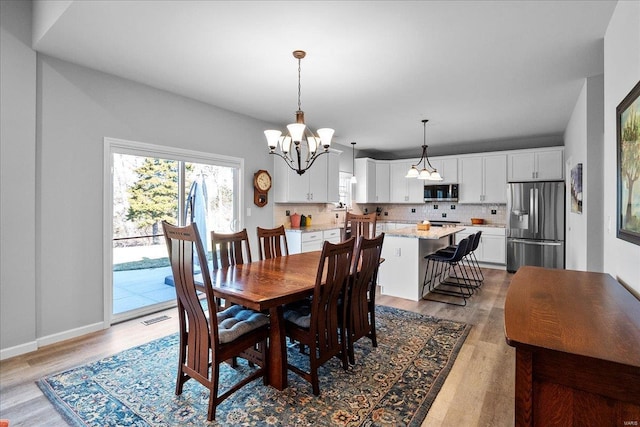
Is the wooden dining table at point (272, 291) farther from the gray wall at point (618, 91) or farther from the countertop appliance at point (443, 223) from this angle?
the countertop appliance at point (443, 223)

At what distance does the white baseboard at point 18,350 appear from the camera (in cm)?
263

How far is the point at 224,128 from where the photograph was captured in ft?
14.5

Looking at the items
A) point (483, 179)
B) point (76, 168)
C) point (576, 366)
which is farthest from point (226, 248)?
point (483, 179)

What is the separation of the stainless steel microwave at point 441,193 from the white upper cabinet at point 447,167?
15 cm

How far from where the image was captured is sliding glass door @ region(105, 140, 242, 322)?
3.48m

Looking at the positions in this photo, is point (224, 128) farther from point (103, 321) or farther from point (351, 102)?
point (103, 321)

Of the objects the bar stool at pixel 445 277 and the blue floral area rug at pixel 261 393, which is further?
the bar stool at pixel 445 277

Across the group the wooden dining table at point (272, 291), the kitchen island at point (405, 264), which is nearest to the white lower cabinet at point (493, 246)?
the kitchen island at point (405, 264)

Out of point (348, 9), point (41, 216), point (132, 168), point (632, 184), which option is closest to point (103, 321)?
point (41, 216)

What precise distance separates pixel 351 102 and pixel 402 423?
3.47m

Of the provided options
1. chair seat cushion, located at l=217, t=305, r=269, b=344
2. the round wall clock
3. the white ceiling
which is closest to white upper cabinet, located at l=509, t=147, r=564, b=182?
the white ceiling

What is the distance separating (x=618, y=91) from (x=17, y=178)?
4.45 m

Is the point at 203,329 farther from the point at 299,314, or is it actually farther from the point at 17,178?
the point at 17,178

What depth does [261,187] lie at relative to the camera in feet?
16.1
